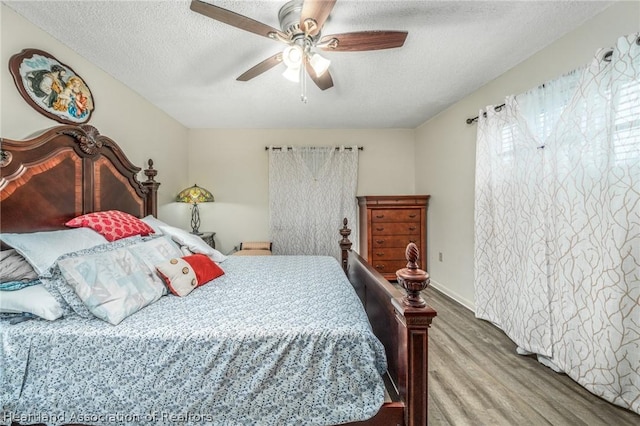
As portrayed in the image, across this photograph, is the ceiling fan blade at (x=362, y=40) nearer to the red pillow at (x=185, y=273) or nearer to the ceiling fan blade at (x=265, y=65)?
the ceiling fan blade at (x=265, y=65)

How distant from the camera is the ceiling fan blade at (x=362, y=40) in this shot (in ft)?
5.15

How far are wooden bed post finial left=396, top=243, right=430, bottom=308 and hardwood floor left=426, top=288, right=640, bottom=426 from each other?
2.94 feet

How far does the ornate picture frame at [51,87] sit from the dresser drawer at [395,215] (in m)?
3.27

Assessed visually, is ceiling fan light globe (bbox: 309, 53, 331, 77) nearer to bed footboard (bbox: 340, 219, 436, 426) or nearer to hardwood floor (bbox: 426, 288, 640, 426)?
bed footboard (bbox: 340, 219, 436, 426)

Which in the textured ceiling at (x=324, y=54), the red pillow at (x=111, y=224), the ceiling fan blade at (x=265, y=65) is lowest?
the red pillow at (x=111, y=224)

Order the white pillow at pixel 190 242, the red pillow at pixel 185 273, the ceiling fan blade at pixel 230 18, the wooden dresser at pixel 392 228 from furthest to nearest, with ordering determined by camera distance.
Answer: the wooden dresser at pixel 392 228
the white pillow at pixel 190 242
the red pillow at pixel 185 273
the ceiling fan blade at pixel 230 18

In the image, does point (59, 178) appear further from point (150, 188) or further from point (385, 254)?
point (385, 254)

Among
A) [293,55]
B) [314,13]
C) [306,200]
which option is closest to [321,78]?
[293,55]

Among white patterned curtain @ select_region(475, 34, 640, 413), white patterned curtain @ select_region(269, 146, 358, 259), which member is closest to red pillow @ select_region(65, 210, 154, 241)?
white patterned curtain @ select_region(269, 146, 358, 259)

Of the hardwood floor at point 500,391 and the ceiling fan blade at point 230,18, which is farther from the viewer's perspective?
the hardwood floor at point 500,391

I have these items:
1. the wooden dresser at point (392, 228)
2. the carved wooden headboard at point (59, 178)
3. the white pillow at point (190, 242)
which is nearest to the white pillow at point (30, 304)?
the carved wooden headboard at point (59, 178)

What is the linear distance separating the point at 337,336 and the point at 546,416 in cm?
142

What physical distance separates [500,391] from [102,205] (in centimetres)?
313

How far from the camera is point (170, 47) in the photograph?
205 centimetres
